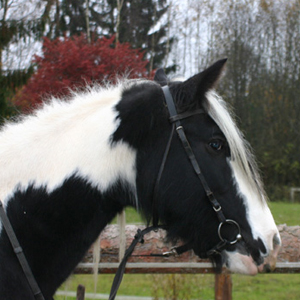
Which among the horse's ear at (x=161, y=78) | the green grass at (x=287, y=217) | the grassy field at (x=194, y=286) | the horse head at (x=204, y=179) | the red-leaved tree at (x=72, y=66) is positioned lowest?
the green grass at (x=287, y=217)

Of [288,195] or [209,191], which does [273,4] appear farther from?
[209,191]

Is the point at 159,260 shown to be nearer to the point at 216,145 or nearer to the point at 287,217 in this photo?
the point at 216,145

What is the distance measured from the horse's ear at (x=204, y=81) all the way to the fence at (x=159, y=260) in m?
2.00

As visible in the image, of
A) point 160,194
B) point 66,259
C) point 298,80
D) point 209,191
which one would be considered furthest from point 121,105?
point 298,80

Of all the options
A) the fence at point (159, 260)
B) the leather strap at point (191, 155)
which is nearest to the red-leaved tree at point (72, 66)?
the fence at point (159, 260)

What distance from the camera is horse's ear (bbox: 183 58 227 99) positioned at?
1.85 metres

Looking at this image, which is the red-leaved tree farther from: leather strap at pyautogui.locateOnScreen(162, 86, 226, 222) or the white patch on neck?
leather strap at pyautogui.locateOnScreen(162, 86, 226, 222)

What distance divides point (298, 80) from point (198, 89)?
16700 millimetres

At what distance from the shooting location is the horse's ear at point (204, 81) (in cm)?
185

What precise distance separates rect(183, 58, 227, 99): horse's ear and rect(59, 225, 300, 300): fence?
200 centimetres

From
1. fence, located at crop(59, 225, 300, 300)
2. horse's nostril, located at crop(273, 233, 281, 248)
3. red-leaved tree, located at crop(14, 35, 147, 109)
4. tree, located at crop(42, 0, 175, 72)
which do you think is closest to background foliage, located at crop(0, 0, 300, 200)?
tree, located at crop(42, 0, 175, 72)

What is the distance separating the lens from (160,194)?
6.11 ft

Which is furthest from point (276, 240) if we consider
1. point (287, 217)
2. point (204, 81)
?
point (287, 217)

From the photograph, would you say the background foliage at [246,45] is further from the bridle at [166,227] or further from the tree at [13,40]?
the bridle at [166,227]
